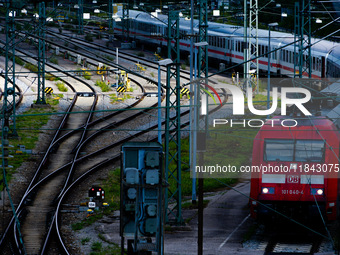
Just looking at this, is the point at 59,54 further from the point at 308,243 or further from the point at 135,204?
the point at 135,204

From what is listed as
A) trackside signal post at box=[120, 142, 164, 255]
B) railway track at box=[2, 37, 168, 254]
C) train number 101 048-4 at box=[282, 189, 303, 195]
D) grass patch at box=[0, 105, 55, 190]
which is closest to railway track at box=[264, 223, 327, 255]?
train number 101 048-4 at box=[282, 189, 303, 195]

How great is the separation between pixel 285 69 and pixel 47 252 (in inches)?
1274

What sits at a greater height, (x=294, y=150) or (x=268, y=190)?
(x=294, y=150)

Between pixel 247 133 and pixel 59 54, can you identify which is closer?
pixel 247 133

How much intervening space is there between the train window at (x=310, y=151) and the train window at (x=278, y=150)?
0.18m

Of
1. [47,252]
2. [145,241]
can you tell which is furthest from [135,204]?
[47,252]

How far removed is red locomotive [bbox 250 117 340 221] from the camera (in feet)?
66.6

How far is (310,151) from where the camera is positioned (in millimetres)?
20438

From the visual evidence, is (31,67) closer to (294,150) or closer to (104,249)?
(104,249)

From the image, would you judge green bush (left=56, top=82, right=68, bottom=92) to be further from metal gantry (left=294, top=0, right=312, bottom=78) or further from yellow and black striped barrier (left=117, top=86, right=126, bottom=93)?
metal gantry (left=294, top=0, right=312, bottom=78)

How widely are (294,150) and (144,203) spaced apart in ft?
26.6

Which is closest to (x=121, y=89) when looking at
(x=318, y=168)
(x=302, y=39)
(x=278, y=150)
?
(x=302, y=39)

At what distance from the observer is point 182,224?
22.5 m

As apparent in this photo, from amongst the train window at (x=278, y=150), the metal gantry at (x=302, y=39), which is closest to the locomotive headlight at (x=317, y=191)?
the train window at (x=278, y=150)
